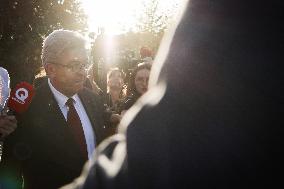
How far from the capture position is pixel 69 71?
3467mm

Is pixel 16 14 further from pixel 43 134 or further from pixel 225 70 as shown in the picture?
pixel 225 70

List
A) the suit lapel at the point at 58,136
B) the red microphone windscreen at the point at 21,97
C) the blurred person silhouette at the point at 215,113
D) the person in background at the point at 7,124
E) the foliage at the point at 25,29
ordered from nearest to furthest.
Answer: the blurred person silhouette at the point at 215,113
the person in background at the point at 7,124
the red microphone windscreen at the point at 21,97
the suit lapel at the point at 58,136
the foliage at the point at 25,29

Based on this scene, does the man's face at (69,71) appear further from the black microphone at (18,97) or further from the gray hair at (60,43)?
the black microphone at (18,97)

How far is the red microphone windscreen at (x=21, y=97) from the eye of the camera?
3082mm

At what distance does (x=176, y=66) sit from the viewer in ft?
2.43

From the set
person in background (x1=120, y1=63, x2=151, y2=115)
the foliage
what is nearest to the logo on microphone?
person in background (x1=120, y1=63, x2=151, y2=115)

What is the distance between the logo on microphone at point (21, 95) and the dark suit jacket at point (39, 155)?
0.42ft

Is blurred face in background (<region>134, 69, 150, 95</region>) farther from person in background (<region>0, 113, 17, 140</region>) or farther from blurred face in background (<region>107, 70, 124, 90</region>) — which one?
person in background (<region>0, 113, 17, 140</region>)

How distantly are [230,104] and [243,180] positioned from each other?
12cm

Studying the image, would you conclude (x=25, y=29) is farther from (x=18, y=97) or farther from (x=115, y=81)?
(x=18, y=97)

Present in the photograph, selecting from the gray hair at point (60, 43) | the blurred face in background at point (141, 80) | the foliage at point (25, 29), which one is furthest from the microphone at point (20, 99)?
the foliage at point (25, 29)

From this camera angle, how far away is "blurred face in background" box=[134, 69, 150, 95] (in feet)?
17.7

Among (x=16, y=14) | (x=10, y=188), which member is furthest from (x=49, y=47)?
(x=16, y=14)

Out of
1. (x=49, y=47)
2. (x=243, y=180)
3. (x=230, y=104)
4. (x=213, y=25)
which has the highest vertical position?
(x=213, y=25)
